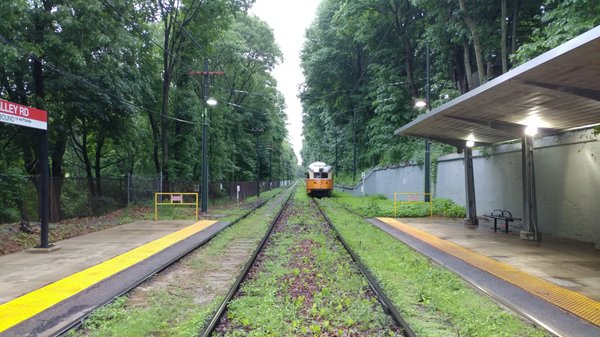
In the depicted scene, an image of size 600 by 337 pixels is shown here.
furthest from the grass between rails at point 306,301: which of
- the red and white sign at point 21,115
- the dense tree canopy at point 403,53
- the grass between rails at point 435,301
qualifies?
the dense tree canopy at point 403,53

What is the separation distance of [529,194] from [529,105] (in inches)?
141

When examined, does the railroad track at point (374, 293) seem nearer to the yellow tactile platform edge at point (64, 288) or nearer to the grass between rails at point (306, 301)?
the grass between rails at point (306, 301)

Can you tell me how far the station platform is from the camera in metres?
5.84

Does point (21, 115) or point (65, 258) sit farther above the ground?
point (21, 115)

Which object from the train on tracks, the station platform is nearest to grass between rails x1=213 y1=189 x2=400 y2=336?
the station platform

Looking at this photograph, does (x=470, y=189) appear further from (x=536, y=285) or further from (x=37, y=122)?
(x=37, y=122)

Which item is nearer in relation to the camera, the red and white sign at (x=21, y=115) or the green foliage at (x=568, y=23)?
the red and white sign at (x=21, y=115)

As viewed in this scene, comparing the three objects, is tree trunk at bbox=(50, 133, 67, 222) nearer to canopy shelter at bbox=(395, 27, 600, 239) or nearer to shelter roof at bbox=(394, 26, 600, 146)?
canopy shelter at bbox=(395, 27, 600, 239)

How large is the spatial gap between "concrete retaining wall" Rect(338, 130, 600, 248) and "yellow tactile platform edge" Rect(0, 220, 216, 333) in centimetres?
1117

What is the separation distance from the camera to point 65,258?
10148 millimetres

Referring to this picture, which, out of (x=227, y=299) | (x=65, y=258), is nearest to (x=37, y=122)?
(x=65, y=258)

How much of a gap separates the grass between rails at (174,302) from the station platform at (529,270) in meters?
4.39

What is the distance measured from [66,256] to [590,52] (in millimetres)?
11025

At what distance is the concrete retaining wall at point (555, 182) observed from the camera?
447 inches
